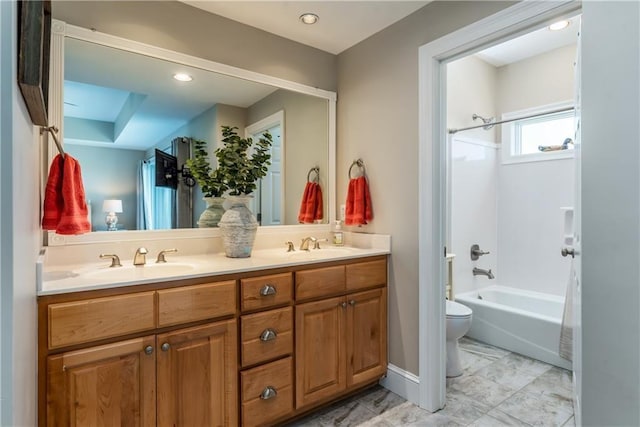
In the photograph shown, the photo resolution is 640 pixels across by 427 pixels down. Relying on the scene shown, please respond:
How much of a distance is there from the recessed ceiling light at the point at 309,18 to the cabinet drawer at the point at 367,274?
5.20 ft

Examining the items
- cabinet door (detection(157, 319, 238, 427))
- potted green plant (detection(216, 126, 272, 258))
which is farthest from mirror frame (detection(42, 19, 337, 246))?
cabinet door (detection(157, 319, 238, 427))

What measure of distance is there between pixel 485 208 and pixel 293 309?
8.43 feet

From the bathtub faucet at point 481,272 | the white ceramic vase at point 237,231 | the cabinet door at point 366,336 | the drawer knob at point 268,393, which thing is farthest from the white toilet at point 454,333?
the white ceramic vase at point 237,231

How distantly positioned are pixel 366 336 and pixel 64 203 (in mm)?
1745

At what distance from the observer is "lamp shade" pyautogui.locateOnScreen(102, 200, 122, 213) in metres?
1.80

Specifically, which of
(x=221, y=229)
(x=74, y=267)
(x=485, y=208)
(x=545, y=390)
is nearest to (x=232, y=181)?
(x=221, y=229)

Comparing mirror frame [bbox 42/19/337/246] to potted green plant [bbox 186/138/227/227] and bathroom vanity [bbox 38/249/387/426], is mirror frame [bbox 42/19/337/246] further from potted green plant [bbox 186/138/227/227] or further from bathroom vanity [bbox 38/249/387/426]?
bathroom vanity [bbox 38/249/387/426]

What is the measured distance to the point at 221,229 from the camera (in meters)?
1.99

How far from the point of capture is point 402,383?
2168mm

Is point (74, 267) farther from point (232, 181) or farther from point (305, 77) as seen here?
point (305, 77)

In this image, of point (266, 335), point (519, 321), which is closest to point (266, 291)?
point (266, 335)

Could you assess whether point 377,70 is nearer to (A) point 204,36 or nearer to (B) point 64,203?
(A) point 204,36

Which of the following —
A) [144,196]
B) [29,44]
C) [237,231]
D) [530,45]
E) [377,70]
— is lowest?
[237,231]

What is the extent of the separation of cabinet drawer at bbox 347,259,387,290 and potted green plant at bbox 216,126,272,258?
0.63 metres
